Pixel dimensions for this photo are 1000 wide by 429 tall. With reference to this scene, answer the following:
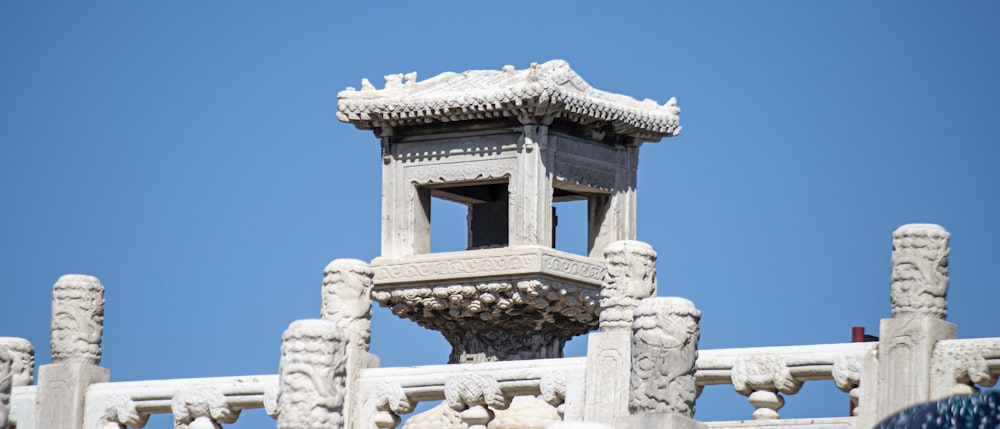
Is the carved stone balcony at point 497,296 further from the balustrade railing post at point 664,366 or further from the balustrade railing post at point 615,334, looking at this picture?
the balustrade railing post at point 664,366

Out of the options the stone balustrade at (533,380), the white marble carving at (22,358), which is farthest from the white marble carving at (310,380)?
the white marble carving at (22,358)

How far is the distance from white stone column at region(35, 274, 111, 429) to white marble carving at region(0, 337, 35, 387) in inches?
20.5

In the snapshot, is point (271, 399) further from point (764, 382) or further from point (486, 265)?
point (486, 265)

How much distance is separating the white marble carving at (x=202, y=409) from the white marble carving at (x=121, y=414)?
0.45 m

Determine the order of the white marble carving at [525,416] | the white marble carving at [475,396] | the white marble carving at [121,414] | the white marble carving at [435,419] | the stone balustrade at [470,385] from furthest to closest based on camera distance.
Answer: the white marble carving at [435,419] → the white marble carving at [525,416] → the white marble carving at [121,414] → the white marble carving at [475,396] → the stone balustrade at [470,385]

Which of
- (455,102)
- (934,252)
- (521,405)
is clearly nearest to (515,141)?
(455,102)

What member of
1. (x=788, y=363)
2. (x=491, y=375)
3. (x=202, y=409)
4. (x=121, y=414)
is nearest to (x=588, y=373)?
(x=491, y=375)

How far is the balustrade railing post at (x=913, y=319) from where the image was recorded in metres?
12.9

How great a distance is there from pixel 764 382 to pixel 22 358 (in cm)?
623

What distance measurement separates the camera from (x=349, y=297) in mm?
14617

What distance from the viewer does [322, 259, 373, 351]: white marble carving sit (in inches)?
574

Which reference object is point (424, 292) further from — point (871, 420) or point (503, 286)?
point (871, 420)

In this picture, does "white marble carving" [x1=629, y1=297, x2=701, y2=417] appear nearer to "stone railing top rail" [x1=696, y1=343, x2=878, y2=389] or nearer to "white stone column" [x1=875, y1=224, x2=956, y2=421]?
"stone railing top rail" [x1=696, y1=343, x2=878, y2=389]

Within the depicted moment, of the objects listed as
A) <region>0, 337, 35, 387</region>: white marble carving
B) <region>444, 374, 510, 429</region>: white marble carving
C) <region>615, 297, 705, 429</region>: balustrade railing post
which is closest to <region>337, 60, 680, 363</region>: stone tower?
<region>0, 337, 35, 387</region>: white marble carving
